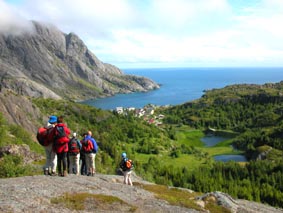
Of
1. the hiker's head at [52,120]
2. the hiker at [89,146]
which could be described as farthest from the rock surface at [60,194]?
the hiker's head at [52,120]

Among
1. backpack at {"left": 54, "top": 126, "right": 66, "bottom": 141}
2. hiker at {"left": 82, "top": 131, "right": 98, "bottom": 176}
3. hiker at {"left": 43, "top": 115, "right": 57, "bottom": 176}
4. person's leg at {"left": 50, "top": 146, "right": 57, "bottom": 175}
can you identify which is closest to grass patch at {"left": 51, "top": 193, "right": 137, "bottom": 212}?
person's leg at {"left": 50, "top": 146, "right": 57, "bottom": 175}

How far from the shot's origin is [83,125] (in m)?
191

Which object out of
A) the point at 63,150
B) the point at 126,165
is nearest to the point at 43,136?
the point at 63,150

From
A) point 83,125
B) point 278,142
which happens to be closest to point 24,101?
point 83,125

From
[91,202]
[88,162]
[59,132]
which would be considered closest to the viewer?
[91,202]

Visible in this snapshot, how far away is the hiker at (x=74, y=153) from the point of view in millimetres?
32188

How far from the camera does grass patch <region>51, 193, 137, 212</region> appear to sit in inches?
1029

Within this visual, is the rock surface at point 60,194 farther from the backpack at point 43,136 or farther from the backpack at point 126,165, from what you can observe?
the backpack at point 43,136

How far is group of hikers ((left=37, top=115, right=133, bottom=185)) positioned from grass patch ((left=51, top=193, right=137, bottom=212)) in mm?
3706

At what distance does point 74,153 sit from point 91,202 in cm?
606

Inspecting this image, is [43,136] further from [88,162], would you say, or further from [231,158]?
[231,158]

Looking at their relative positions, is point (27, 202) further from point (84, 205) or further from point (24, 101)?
point (24, 101)

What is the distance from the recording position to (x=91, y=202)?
1086 inches

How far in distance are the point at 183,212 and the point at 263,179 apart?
9454 cm
